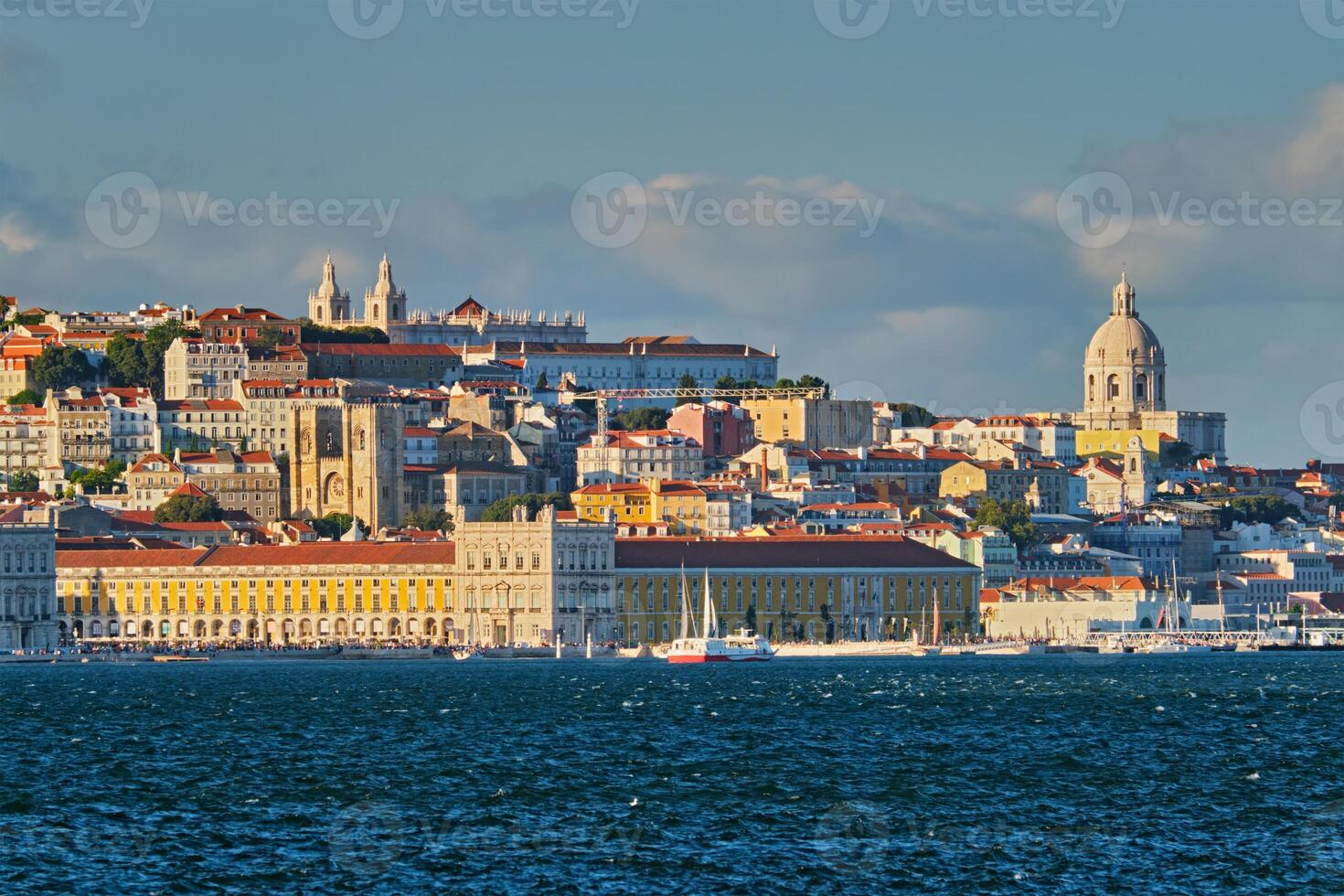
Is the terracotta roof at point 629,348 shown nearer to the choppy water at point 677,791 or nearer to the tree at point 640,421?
the tree at point 640,421

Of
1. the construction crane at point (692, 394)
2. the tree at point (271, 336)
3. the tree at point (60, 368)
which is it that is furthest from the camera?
the construction crane at point (692, 394)

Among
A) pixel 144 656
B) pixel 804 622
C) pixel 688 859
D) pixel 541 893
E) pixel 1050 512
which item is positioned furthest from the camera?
pixel 1050 512

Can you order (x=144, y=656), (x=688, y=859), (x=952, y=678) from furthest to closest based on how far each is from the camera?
(x=144, y=656) < (x=952, y=678) < (x=688, y=859)

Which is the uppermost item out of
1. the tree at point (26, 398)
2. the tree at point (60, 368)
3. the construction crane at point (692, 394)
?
the tree at point (60, 368)

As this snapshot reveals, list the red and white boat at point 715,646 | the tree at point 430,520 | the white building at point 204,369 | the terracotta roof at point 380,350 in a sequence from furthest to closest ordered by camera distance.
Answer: the terracotta roof at point 380,350 → the white building at point 204,369 → the tree at point 430,520 → the red and white boat at point 715,646

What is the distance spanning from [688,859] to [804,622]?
247 ft

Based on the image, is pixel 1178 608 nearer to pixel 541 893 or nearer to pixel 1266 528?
pixel 1266 528

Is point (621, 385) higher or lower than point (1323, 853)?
higher

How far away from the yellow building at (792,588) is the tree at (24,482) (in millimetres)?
35914

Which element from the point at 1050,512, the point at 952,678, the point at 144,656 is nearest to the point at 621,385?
the point at 1050,512

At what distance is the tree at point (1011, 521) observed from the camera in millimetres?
132875

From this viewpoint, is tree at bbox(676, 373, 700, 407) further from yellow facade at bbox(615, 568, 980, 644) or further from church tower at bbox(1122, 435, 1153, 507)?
yellow facade at bbox(615, 568, 980, 644)

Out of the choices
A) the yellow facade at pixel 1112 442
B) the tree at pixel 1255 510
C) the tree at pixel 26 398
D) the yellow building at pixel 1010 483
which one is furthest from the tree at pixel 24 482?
the yellow facade at pixel 1112 442

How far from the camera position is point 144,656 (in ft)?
341
